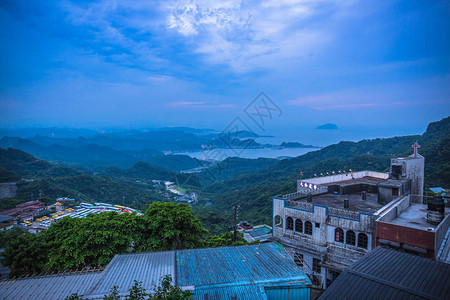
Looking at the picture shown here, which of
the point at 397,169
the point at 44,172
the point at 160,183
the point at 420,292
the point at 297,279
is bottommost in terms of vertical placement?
the point at 160,183

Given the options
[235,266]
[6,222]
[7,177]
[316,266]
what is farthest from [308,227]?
[7,177]

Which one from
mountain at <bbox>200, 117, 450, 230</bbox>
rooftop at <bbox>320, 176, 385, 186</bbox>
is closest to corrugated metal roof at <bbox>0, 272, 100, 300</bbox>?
rooftop at <bbox>320, 176, 385, 186</bbox>

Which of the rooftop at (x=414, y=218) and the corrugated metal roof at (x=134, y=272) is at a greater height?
the rooftop at (x=414, y=218)

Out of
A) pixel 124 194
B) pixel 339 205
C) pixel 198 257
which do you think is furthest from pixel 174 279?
pixel 124 194

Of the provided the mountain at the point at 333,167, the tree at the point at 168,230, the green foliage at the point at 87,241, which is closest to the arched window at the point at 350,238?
the tree at the point at 168,230

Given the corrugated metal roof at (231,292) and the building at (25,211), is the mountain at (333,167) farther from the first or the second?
the corrugated metal roof at (231,292)

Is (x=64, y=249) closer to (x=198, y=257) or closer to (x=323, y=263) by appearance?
(x=198, y=257)
